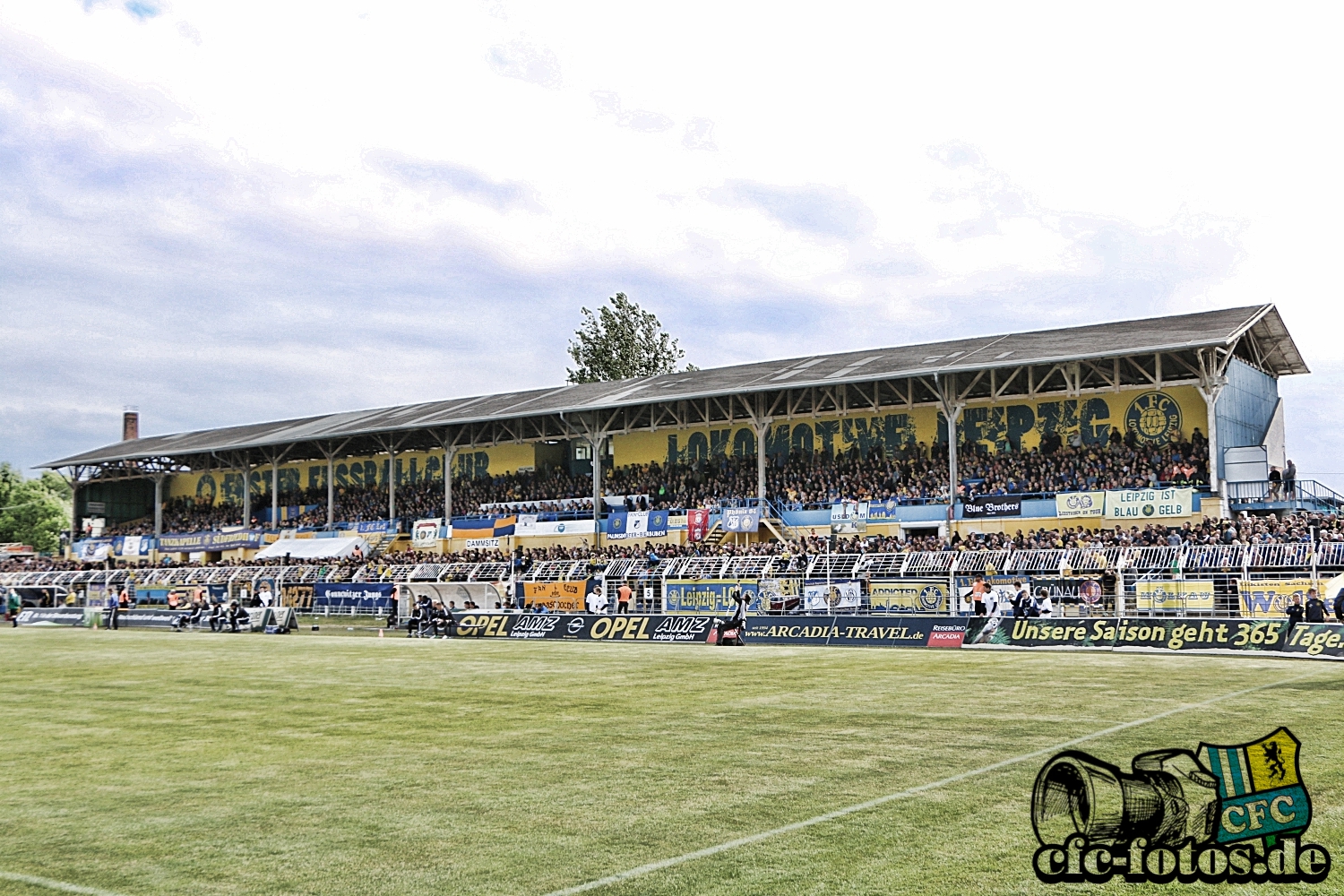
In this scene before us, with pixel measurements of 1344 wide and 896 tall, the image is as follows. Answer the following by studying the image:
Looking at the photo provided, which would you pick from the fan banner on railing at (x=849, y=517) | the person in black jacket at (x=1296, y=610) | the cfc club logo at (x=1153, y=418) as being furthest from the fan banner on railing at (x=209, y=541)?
the person in black jacket at (x=1296, y=610)

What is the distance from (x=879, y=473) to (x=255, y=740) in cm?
3972

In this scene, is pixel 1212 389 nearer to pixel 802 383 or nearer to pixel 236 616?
pixel 802 383

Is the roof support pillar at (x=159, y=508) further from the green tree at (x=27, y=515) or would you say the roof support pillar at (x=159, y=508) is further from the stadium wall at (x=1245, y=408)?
the stadium wall at (x=1245, y=408)

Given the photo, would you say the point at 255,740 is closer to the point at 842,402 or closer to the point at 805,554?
the point at 805,554

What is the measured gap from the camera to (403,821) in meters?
9.15

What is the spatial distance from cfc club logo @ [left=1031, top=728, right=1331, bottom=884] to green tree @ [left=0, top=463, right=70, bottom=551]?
415 feet

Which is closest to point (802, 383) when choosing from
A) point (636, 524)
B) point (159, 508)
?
point (636, 524)

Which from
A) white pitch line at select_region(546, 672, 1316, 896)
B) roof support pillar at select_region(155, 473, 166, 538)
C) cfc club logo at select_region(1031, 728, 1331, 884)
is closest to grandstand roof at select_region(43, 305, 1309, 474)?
roof support pillar at select_region(155, 473, 166, 538)

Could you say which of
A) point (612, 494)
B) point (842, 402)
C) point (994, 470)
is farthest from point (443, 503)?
point (994, 470)

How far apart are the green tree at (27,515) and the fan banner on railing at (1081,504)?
342 ft

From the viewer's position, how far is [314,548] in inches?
2516

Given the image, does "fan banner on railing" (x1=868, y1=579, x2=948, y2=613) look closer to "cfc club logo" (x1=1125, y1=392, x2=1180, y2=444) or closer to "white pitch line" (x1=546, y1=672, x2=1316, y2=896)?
"cfc club logo" (x1=1125, y1=392, x2=1180, y2=444)

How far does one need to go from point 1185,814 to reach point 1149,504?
3957 centimetres

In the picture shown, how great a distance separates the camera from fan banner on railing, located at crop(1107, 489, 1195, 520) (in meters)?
42.0
